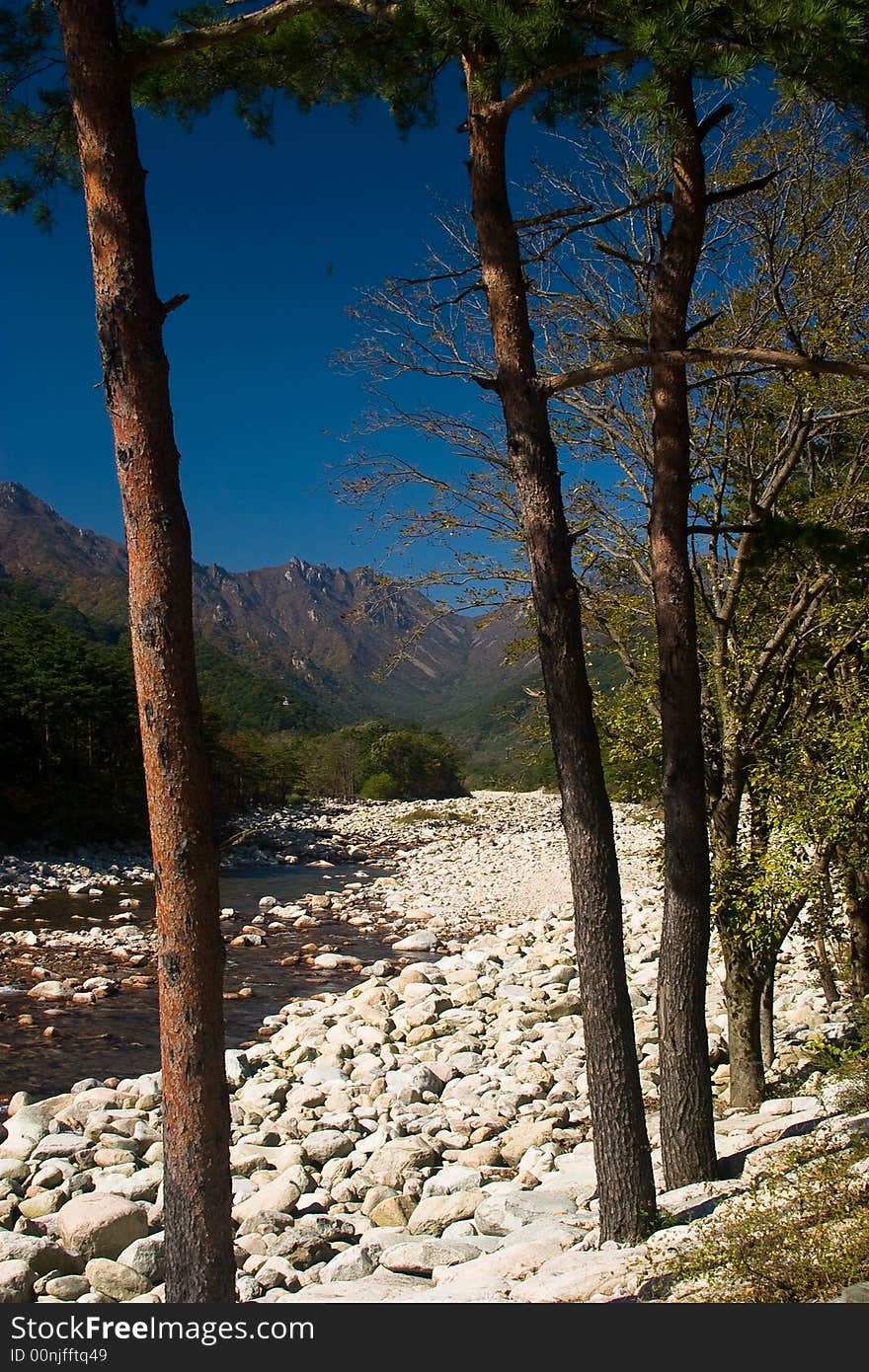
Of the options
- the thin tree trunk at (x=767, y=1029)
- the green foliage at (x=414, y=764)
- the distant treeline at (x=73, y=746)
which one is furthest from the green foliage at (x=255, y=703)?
the thin tree trunk at (x=767, y=1029)

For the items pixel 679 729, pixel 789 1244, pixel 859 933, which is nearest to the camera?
pixel 789 1244

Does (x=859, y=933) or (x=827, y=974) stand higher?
(x=859, y=933)

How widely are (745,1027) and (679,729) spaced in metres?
2.66

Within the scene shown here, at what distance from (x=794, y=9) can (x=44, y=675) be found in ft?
97.0

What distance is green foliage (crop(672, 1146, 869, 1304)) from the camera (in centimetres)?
306

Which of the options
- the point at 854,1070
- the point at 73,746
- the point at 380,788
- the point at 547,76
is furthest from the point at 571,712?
the point at 380,788

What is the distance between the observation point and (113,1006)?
11633 millimetres

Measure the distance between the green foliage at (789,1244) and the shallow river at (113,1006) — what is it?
22.6 ft

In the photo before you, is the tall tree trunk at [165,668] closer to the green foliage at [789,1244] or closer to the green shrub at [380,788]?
the green foliage at [789,1244]

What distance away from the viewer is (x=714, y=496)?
6.74m

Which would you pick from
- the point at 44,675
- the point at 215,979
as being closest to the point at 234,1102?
the point at 215,979

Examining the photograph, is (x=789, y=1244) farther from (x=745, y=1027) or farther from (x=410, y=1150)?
(x=410, y=1150)

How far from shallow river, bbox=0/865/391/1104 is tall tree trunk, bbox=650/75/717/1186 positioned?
601cm

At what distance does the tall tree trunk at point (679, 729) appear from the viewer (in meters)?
4.91
